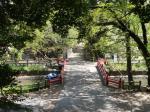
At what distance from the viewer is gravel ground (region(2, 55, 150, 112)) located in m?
20.5

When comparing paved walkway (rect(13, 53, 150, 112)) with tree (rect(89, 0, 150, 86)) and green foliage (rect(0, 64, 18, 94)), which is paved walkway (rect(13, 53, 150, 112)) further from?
green foliage (rect(0, 64, 18, 94))

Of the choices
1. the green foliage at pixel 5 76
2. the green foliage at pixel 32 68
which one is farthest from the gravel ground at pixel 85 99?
the green foliage at pixel 32 68

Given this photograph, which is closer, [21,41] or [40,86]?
[21,41]

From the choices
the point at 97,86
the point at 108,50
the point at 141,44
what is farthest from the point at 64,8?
the point at 108,50

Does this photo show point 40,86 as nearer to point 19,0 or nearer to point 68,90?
point 68,90

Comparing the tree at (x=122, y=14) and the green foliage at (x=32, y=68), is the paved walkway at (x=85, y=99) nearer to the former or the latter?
the tree at (x=122, y=14)

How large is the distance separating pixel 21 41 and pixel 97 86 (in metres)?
14.4

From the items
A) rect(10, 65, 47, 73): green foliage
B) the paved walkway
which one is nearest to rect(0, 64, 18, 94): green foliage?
the paved walkway

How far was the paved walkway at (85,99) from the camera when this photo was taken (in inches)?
808

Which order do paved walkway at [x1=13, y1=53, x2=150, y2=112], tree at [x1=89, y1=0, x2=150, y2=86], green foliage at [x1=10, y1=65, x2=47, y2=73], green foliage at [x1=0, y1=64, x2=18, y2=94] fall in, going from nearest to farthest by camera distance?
green foliage at [x1=0, y1=64, x2=18, y2=94] < tree at [x1=89, y1=0, x2=150, y2=86] < paved walkway at [x1=13, y1=53, x2=150, y2=112] < green foliage at [x1=10, y1=65, x2=47, y2=73]

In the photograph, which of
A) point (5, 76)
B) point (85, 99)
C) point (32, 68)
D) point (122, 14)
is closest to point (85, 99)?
point (85, 99)

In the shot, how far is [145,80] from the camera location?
36531mm

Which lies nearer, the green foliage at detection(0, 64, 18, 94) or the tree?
the green foliage at detection(0, 64, 18, 94)

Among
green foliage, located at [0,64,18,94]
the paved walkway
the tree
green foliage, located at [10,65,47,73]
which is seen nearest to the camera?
green foliage, located at [0,64,18,94]
